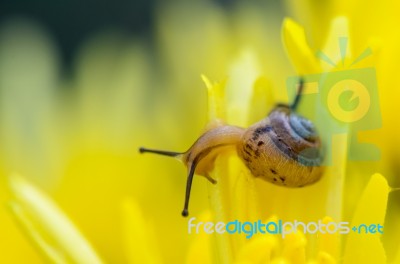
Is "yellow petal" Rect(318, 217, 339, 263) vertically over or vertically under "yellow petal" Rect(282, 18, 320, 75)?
under

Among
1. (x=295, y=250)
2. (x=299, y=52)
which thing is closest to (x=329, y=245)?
(x=295, y=250)

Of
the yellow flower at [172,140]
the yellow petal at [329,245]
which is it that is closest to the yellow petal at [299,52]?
the yellow flower at [172,140]

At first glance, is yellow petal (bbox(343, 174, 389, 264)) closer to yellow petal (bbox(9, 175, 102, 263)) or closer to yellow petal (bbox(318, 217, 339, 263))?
yellow petal (bbox(318, 217, 339, 263))

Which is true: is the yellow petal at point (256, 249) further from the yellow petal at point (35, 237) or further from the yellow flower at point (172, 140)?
the yellow petal at point (35, 237)

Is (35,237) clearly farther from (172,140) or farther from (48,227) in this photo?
(172,140)

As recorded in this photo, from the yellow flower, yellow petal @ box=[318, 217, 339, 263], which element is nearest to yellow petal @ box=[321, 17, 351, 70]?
the yellow flower

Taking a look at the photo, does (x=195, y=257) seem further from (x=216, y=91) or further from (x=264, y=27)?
(x=264, y=27)
